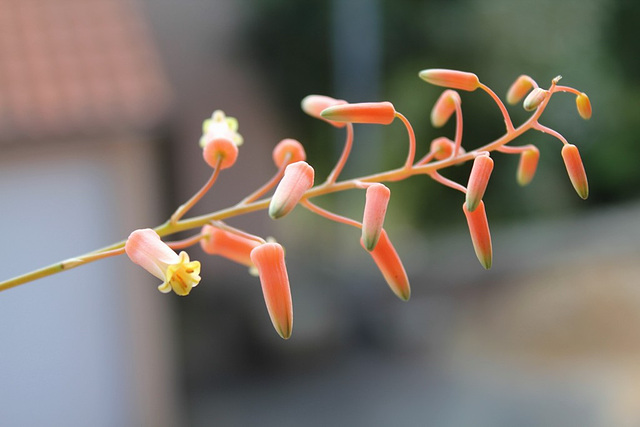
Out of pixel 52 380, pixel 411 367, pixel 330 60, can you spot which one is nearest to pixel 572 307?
pixel 411 367

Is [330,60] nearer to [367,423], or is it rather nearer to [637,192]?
[637,192]

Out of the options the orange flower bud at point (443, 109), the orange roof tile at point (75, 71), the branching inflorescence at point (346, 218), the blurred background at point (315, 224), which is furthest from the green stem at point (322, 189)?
the orange roof tile at point (75, 71)

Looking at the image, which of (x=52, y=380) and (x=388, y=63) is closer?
(x=52, y=380)

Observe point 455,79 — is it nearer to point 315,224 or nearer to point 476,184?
point 476,184

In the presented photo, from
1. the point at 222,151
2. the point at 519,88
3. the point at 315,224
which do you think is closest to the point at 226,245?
the point at 222,151

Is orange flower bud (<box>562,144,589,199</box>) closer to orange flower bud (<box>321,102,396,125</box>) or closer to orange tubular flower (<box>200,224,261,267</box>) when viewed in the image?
orange flower bud (<box>321,102,396,125</box>)

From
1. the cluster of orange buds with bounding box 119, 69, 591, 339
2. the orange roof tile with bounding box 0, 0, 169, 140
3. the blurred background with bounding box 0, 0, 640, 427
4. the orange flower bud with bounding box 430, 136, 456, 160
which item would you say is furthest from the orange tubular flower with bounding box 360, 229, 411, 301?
the orange roof tile with bounding box 0, 0, 169, 140
